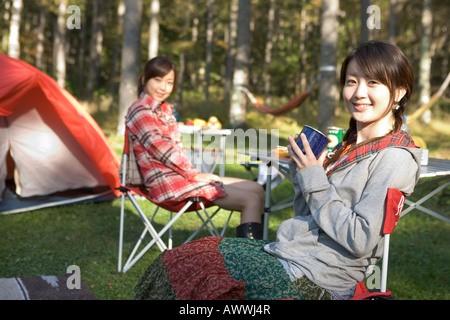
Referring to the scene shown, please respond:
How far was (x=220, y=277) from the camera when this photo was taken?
1564 mm

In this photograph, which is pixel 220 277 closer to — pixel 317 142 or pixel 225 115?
pixel 317 142

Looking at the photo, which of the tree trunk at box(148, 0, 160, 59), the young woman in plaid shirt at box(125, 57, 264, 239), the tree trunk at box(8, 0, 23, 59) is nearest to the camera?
the young woman in plaid shirt at box(125, 57, 264, 239)

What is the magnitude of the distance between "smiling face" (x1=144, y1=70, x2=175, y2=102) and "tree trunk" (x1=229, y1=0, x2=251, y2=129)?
876 centimetres

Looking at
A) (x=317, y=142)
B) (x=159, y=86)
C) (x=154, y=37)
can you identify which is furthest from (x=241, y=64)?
(x=317, y=142)

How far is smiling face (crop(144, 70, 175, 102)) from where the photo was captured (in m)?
3.63

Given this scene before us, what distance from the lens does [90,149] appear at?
536 centimetres

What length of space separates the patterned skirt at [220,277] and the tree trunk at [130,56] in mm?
8872

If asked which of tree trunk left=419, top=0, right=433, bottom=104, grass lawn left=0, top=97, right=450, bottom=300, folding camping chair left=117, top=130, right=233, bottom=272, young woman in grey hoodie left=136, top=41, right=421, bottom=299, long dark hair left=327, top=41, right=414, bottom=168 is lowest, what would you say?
grass lawn left=0, top=97, right=450, bottom=300

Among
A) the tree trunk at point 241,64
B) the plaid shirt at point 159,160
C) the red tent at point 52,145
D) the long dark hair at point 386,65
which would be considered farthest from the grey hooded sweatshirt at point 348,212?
the tree trunk at point 241,64

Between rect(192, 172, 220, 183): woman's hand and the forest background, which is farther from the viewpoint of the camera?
the forest background

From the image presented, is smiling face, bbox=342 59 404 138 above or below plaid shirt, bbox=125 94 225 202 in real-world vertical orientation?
above

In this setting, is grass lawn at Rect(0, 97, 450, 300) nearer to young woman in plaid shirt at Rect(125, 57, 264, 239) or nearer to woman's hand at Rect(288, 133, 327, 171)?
young woman in plaid shirt at Rect(125, 57, 264, 239)

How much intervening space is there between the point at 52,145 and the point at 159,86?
244 centimetres

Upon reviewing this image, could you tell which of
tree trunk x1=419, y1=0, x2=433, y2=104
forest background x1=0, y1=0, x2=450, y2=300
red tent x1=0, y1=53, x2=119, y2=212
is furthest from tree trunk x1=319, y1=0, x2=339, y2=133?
tree trunk x1=419, y1=0, x2=433, y2=104
